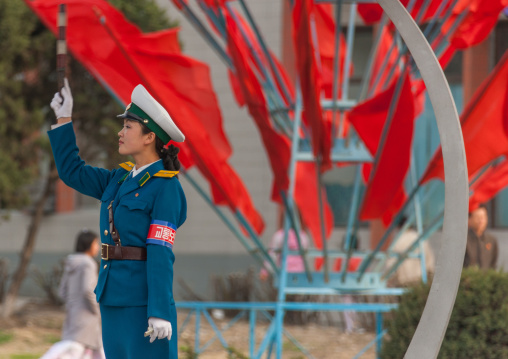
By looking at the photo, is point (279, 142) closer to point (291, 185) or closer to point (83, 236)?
point (291, 185)

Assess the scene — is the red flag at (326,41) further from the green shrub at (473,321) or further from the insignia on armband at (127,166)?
the insignia on armband at (127,166)

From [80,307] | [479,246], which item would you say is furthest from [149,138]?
[479,246]

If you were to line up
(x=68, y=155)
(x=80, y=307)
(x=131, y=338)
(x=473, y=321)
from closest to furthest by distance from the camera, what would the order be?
(x=131, y=338)
(x=68, y=155)
(x=473, y=321)
(x=80, y=307)

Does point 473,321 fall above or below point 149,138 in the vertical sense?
below

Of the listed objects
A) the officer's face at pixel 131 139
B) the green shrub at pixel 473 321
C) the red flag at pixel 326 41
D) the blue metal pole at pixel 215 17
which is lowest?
the green shrub at pixel 473 321

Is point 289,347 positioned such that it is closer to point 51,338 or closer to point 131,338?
point 51,338

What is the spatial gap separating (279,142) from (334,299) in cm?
439

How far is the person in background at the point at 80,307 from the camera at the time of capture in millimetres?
5988

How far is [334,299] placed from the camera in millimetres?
9758

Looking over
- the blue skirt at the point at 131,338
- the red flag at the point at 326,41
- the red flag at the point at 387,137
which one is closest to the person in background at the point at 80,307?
the red flag at the point at 387,137

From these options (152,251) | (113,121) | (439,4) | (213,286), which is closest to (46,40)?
(113,121)

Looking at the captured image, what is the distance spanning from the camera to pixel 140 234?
304cm

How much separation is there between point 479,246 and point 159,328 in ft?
16.4

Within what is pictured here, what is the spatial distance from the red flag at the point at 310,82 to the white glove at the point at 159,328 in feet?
8.67
